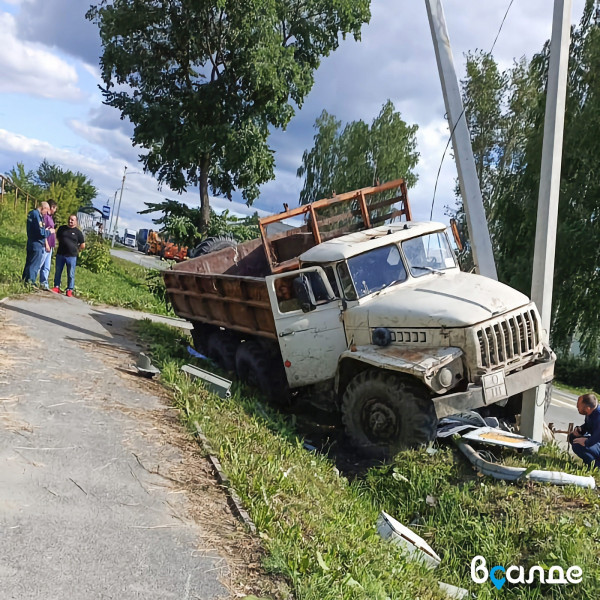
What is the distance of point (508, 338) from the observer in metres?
6.79

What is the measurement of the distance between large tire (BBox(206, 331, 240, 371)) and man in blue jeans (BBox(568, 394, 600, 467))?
484cm

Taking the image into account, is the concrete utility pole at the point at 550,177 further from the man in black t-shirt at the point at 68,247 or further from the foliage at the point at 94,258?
the foliage at the point at 94,258

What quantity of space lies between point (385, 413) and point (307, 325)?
1592mm

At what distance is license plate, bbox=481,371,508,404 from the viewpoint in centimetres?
636

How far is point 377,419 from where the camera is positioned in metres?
6.77

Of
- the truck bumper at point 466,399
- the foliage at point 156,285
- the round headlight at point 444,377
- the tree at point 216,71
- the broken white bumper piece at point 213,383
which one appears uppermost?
the tree at point 216,71

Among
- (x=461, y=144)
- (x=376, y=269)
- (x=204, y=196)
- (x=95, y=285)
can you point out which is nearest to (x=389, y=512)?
(x=376, y=269)

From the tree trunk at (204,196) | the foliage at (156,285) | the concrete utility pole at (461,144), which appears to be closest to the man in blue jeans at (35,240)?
the foliage at (156,285)

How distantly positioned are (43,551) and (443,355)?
13.9ft

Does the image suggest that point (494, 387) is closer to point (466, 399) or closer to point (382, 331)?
point (466, 399)

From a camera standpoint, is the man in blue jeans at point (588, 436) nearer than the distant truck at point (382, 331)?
No

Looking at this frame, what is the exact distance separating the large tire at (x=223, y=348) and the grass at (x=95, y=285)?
3.49 m

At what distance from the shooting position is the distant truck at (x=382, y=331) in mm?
6488

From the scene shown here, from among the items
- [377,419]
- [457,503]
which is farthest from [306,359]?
[457,503]
